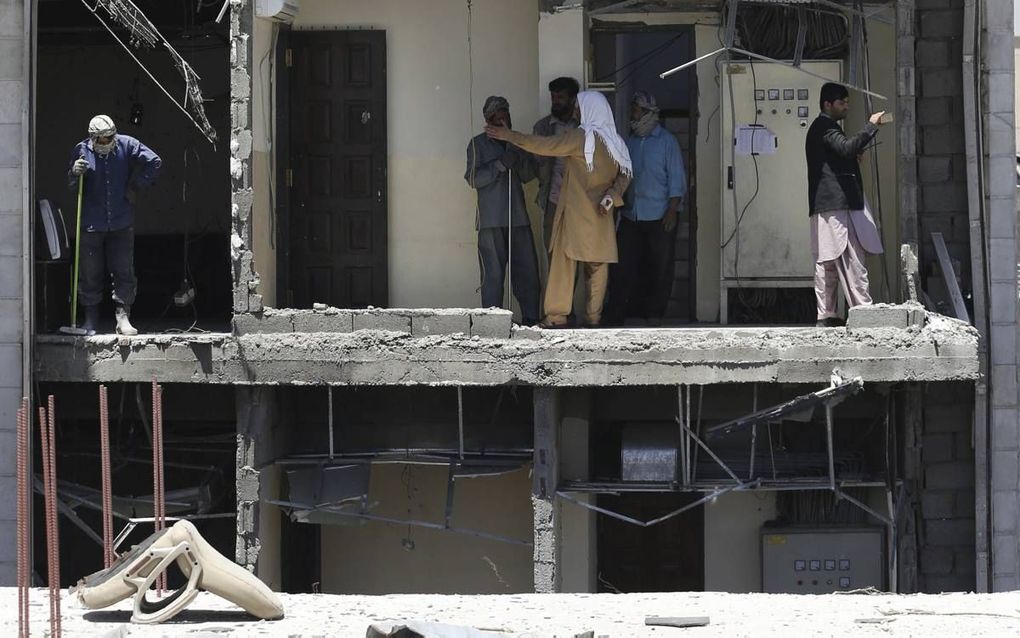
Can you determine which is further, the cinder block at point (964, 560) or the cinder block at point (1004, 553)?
the cinder block at point (964, 560)

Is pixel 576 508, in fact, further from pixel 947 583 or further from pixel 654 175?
pixel 947 583

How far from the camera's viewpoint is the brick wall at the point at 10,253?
14586mm

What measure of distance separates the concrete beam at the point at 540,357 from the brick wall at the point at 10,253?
0.28 meters

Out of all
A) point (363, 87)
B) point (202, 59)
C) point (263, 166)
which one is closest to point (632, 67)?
point (363, 87)

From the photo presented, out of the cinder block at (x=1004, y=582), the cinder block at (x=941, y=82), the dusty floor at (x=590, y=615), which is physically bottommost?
the cinder block at (x=1004, y=582)

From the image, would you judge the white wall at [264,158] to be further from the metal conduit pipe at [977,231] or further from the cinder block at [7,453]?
the metal conduit pipe at [977,231]

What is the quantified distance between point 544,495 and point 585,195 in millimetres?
2307

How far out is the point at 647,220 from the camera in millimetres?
15328

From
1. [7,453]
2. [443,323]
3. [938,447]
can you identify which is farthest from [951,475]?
[7,453]

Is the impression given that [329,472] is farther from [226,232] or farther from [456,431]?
[226,232]

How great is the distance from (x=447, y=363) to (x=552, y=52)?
268 centimetres

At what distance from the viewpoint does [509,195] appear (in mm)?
15023

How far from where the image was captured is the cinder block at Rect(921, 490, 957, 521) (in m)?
15.1

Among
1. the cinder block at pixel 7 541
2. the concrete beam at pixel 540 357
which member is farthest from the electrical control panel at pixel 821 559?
the cinder block at pixel 7 541
